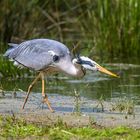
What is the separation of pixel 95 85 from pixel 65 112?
2435 mm

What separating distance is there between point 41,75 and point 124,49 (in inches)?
197

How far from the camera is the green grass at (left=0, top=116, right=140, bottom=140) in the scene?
6156 mm

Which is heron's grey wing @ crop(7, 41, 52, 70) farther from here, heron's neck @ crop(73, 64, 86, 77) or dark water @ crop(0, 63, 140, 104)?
dark water @ crop(0, 63, 140, 104)

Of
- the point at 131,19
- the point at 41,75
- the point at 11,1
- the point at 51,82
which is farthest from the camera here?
the point at 11,1

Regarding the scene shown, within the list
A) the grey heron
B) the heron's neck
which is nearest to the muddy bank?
the grey heron

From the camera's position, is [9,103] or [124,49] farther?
[124,49]

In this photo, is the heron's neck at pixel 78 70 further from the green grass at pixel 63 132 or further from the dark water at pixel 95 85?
the green grass at pixel 63 132

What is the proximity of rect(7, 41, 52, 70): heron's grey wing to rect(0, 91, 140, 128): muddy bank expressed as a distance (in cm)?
51

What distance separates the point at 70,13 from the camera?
648 inches

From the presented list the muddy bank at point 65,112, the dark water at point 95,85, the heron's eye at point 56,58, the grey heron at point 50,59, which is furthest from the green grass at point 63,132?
the dark water at point 95,85

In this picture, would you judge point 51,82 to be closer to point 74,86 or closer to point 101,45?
point 74,86

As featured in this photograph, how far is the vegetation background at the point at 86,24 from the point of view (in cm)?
1256

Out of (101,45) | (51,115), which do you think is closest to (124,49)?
(101,45)

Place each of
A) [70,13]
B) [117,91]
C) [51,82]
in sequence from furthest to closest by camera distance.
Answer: [70,13], [51,82], [117,91]
